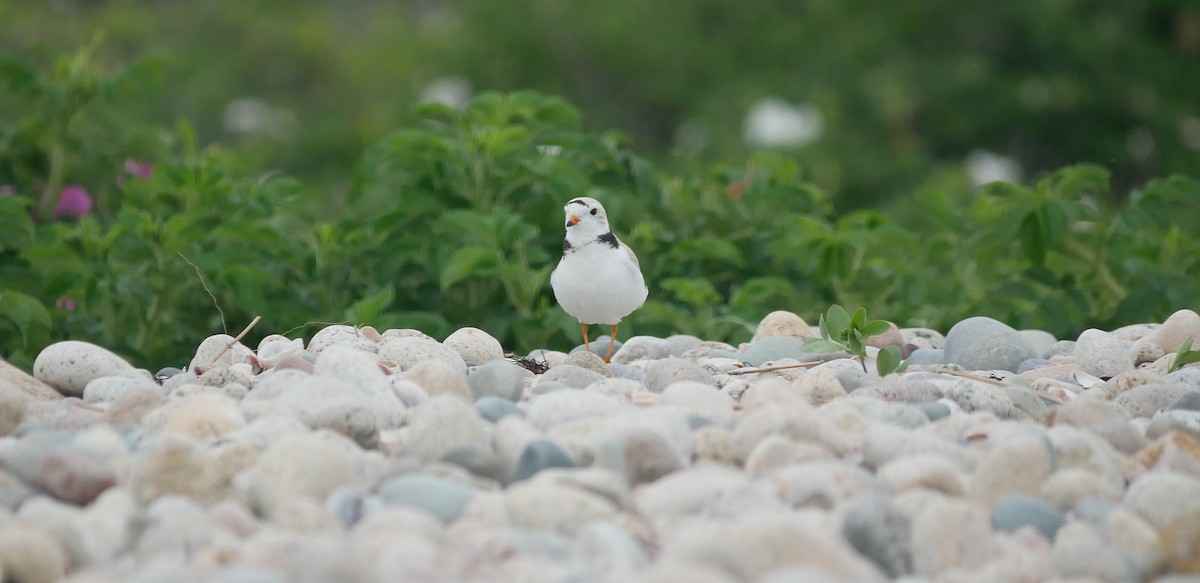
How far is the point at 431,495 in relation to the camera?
8.29 feet

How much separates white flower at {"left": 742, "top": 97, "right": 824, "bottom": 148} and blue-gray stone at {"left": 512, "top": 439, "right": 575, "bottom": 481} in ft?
31.3

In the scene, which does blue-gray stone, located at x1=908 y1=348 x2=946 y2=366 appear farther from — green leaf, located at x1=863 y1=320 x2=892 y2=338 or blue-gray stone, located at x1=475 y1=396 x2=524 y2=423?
blue-gray stone, located at x1=475 y1=396 x2=524 y2=423

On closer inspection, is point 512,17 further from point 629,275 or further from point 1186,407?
point 1186,407

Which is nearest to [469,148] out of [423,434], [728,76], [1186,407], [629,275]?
[629,275]

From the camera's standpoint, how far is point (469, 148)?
5.16 m

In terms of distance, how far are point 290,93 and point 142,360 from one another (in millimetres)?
13712

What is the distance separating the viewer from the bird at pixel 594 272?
4074 millimetres

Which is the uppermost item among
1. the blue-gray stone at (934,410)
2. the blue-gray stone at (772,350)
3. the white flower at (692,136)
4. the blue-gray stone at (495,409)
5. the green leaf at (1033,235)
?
the white flower at (692,136)

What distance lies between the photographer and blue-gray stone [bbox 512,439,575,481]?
9.10 feet

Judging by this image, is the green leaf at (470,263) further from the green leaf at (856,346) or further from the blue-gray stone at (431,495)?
the blue-gray stone at (431,495)

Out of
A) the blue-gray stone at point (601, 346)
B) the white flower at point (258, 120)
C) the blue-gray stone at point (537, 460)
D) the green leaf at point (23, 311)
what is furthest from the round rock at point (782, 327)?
the white flower at point (258, 120)

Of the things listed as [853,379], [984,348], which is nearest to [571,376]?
[853,379]

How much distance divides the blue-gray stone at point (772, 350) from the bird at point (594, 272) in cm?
38

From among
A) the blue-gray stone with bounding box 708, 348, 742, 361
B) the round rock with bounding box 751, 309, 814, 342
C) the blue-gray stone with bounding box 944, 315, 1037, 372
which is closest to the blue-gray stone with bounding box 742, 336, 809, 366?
the blue-gray stone with bounding box 708, 348, 742, 361
